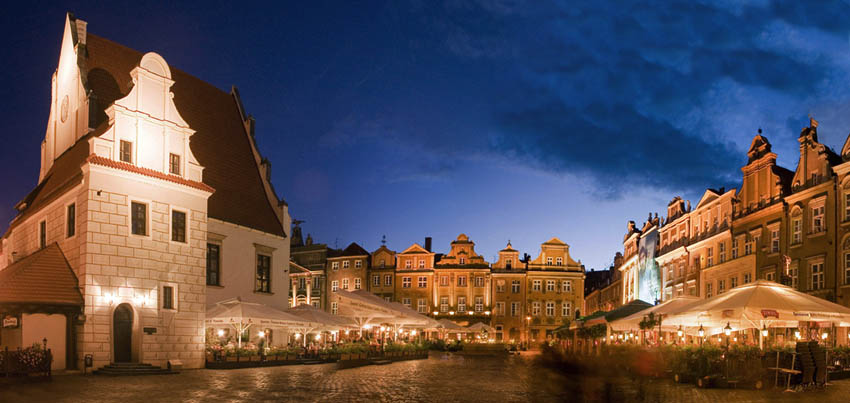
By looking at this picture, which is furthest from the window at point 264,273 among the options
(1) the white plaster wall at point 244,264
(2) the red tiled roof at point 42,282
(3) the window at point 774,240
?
(3) the window at point 774,240

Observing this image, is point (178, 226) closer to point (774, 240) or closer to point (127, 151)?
point (127, 151)

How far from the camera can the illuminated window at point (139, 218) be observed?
2562 centimetres

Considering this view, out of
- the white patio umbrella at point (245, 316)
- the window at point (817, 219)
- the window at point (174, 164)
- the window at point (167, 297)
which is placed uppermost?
the window at point (174, 164)

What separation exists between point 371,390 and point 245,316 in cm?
1089

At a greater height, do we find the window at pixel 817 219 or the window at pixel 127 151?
the window at pixel 127 151

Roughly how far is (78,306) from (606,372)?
659 inches

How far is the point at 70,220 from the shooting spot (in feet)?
84.1

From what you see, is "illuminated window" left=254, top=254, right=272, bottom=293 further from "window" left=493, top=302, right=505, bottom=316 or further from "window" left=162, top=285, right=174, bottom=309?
"window" left=493, top=302, right=505, bottom=316

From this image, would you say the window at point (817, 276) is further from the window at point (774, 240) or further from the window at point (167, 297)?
the window at point (167, 297)

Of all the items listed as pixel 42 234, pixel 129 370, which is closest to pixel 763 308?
pixel 129 370

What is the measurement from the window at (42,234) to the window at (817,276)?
32.4m

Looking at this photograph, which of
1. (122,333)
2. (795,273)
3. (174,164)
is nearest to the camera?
(122,333)

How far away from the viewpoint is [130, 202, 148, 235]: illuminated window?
25.6 metres

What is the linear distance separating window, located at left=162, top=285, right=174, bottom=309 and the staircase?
2452 millimetres
